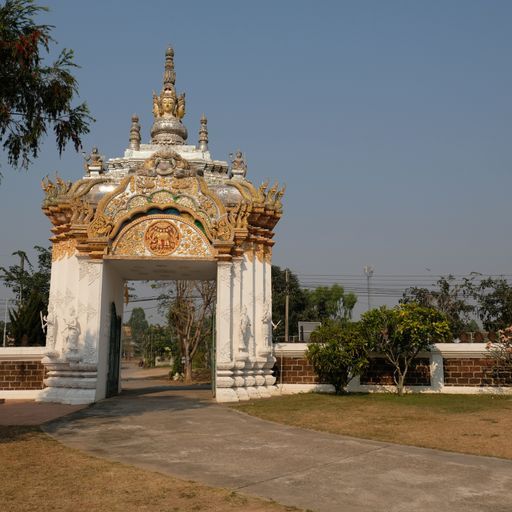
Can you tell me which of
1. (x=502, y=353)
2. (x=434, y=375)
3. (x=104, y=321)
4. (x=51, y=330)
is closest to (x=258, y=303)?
(x=104, y=321)

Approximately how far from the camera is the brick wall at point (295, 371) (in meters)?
18.6

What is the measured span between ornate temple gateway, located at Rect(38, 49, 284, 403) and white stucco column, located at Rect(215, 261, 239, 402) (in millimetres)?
29

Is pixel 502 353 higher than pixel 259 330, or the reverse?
pixel 259 330

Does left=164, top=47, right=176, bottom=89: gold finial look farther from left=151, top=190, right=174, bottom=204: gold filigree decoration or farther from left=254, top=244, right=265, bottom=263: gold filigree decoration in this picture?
left=254, top=244, right=265, bottom=263: gold filigree decoration

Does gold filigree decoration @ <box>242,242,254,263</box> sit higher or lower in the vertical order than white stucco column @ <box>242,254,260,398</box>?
higher

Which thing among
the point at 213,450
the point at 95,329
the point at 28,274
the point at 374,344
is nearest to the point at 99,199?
the point at 95,329

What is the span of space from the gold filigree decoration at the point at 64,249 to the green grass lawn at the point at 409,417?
23.2 ft

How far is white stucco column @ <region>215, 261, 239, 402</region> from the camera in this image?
16297mm

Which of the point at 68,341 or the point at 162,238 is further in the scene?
the point at 162,238

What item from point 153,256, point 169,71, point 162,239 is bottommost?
point 153,256

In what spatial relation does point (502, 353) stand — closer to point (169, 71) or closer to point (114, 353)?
point (114, 353)

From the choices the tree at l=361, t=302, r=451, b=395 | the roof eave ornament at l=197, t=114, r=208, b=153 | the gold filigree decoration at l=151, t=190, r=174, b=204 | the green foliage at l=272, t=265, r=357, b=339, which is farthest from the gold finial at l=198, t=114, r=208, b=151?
the green foliage at l=272, t=265, r=357, b=339

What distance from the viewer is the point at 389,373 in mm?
18406

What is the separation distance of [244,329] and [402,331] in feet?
14.9
